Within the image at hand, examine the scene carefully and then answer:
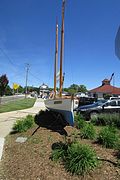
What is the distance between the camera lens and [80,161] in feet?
17.5

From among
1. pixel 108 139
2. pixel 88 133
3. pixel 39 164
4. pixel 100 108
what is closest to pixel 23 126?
pixel 88 133

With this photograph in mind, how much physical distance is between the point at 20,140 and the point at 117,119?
16.2 ft

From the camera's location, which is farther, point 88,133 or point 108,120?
point 108,120

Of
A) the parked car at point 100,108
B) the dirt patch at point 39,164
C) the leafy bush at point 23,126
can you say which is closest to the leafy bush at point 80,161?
the dirt patch at point 39,164

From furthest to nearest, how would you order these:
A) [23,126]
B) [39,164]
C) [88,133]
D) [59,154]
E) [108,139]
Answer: [23,126] → [88,133] → [108,139] → [59,154] → [39,164]

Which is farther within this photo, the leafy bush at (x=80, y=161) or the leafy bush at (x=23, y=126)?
the leafy bush at (x=23, y=126)

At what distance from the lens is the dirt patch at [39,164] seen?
206 inches

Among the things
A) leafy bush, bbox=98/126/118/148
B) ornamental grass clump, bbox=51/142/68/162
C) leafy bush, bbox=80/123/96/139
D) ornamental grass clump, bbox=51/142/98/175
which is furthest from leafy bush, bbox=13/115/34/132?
ornamental grass clump, bbox=51/142/98/175

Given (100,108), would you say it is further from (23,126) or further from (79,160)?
(79,160)

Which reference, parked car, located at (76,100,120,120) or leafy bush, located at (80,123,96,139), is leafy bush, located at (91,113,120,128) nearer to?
leafy bush, located at (80,123,96,139)

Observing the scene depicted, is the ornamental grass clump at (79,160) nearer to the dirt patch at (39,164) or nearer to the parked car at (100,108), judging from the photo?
the dirt patch at (39,164)

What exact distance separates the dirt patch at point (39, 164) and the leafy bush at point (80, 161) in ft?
0.40

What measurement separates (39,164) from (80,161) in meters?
1.23

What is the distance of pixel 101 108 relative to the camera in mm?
18125
